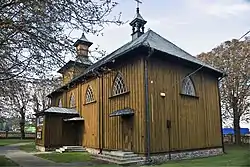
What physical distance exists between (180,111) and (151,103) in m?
2.27

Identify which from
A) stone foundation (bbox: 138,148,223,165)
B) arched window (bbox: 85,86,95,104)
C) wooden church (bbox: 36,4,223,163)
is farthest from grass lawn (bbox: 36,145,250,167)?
arched window (bbox: 85,86,95,104)

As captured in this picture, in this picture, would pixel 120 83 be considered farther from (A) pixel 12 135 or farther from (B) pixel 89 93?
(A) pixel 12 135

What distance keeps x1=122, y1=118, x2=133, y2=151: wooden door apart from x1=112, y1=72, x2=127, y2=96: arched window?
5.08 ft

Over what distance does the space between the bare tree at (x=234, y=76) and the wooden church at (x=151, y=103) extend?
7.41 metres

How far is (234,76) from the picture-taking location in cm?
2442

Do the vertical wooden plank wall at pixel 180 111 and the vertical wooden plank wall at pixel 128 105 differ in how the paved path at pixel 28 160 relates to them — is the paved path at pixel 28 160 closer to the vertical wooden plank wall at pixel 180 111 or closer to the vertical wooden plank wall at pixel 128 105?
the vertical wooden plank wall at pixel 128 105

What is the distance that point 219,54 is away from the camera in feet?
84.6

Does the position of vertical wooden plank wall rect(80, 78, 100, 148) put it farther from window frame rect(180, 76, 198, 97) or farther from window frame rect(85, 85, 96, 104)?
window frame rect(180, 76, 198, 97)

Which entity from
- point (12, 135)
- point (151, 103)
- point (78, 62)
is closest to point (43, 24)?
point (78, 62)

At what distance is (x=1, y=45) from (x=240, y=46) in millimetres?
22053

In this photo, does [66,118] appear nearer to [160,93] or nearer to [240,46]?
[160,93]

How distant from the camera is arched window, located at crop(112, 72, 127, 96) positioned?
47.7 feet

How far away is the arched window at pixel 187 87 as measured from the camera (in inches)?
601

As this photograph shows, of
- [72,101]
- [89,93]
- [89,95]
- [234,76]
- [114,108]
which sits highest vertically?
[234,76]
